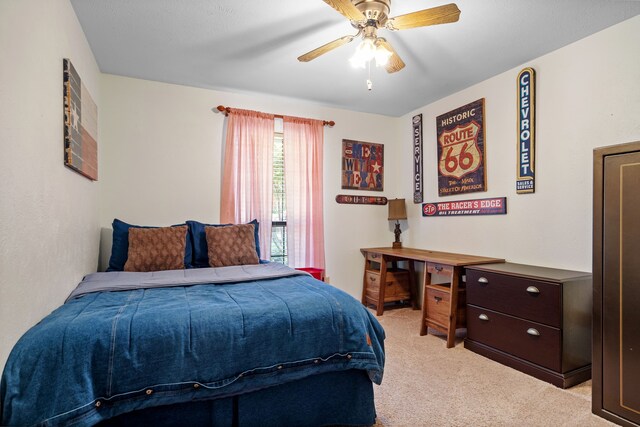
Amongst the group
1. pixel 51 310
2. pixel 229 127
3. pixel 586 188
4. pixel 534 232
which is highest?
pixel 229 127

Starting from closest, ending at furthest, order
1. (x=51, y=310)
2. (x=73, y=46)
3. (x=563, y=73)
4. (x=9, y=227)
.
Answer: (x=9, y=227)
(x=51, y=310)
(x=73, y=46)
(x=563, y=73)

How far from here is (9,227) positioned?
121 cm

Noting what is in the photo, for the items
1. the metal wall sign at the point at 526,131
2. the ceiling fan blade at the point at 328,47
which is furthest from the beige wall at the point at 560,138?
the ceiling fan blade at the point at 328,47

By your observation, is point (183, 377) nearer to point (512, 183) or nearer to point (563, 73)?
point (512, 183)

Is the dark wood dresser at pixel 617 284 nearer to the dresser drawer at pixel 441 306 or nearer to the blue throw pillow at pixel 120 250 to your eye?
the dresser drawer at pixel 441 306

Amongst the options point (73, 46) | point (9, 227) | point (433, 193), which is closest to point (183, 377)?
point (9, 227)

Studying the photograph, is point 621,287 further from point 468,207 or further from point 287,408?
point 287,408

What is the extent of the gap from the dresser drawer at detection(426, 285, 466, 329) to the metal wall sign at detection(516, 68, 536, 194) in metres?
1.11

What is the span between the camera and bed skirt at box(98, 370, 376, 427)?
4.34ft

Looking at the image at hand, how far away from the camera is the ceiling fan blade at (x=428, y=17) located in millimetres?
1688

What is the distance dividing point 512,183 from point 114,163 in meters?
3.78

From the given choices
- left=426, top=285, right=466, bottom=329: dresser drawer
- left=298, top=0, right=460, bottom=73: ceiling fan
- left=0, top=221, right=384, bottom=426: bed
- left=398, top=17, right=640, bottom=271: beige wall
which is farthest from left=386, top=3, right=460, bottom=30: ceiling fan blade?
left=426, top=285, right=466, bottom=329: dresser drawer

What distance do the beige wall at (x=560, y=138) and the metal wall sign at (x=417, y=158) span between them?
2.27 ft

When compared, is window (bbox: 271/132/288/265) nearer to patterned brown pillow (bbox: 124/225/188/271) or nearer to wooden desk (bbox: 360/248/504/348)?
patterned brown pillow (bbox: 124/225/188/271)
